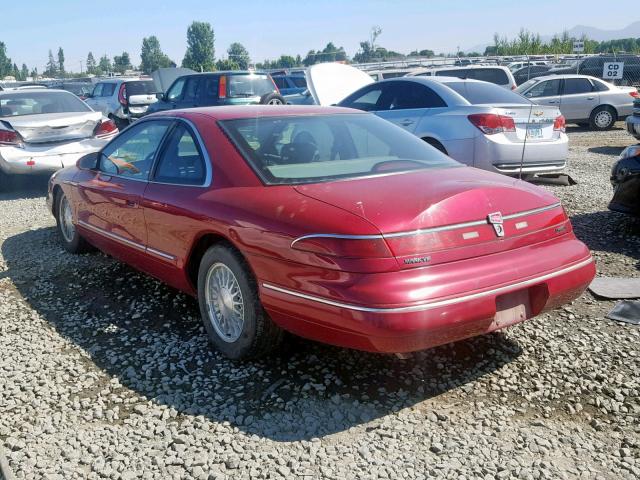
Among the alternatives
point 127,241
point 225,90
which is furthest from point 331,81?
point 127,241

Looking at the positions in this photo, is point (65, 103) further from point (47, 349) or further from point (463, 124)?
point (47, 349)

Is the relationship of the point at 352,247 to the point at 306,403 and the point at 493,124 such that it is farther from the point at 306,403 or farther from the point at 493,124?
the point at 493,124

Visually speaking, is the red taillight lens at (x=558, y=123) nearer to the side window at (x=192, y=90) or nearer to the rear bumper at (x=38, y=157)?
the rear bumper at (x=38, y=157)

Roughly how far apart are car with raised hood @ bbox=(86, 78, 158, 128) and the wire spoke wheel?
580 inches

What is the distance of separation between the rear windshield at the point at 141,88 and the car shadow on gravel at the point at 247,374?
14.9 meters

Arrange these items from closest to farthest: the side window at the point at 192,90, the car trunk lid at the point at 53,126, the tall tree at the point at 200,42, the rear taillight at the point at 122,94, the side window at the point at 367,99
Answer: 1. the side window at the point at 367,99
2. the car trunk lid at the point at 53,126
3. the side window at the point at 192,90
4. the rear taillight at the point at 122,94
5. the tall tree at the point at 200,42

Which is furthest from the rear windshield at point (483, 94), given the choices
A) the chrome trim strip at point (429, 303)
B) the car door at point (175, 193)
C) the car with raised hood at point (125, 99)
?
the car with raised hood at point (125, 99)

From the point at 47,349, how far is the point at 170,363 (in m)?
0.88

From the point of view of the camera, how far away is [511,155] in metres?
7.70

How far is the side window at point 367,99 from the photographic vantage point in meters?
9.35

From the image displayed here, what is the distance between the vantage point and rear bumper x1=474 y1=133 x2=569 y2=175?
7699 mm

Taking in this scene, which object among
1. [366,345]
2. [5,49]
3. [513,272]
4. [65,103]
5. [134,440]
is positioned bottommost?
[134,440]

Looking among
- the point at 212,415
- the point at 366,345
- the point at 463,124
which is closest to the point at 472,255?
the point at 366,345

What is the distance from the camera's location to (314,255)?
3.17 metres
